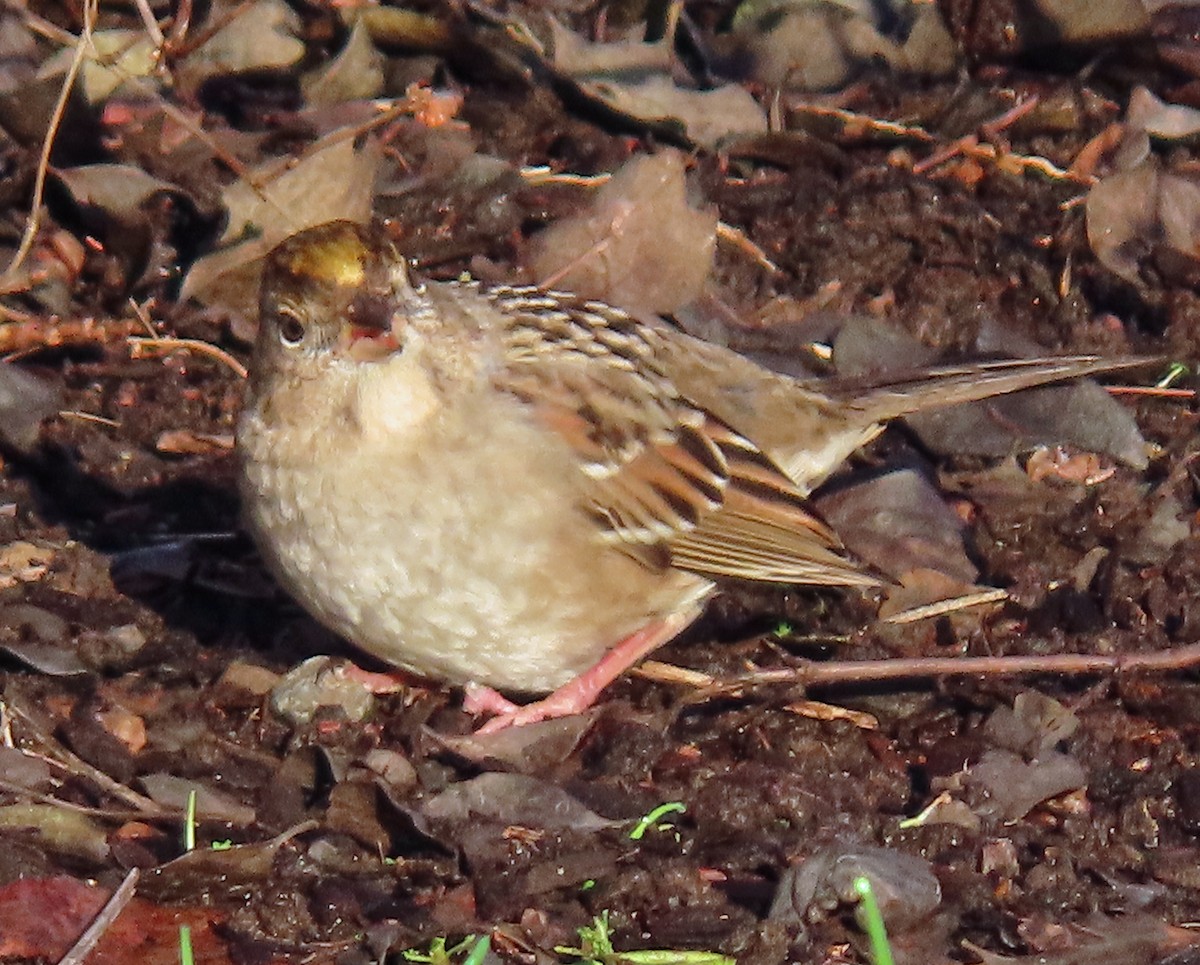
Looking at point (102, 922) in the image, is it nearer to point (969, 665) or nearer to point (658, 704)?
point (658, 704)

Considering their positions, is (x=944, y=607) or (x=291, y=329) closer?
(x=291, y=329)

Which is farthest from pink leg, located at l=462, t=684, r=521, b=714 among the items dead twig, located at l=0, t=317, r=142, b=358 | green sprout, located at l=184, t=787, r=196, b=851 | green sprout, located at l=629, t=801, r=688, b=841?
dead twig, located at l=0, t=317, r=142, b=358

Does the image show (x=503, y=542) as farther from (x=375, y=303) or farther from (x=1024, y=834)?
(x=1024, y=834)

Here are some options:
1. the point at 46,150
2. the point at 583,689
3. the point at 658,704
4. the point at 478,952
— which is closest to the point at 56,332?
the point at 46,150

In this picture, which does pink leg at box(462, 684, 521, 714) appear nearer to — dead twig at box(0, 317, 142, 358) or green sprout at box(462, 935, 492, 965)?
green sprout at box(462, 935, 492, 965)

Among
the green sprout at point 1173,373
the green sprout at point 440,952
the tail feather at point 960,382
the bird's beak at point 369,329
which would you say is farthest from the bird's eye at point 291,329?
the green sprout at point 1173,373

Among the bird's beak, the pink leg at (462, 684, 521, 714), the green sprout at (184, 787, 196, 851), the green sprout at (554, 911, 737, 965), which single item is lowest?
the pink leg at (462, 684, 521, 714)
